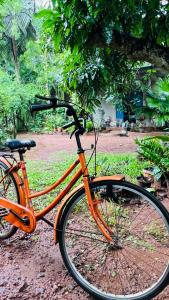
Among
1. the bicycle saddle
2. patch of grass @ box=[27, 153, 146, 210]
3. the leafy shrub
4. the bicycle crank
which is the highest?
the bicycle saddle

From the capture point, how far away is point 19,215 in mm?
2469

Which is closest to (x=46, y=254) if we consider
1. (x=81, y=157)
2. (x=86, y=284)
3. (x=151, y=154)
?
(x=86, y=284)

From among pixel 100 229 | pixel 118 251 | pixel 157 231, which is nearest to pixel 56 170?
pixel 157 231

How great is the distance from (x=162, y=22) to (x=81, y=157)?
152cm

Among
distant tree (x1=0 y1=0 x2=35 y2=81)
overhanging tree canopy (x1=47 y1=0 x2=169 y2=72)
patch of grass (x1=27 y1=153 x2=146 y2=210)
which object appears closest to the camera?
overhanging tree canopy (x1=47 y1=0 x2=169 y2=72)

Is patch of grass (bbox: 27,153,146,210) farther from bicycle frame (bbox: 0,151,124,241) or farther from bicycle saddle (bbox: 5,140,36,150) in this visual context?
bicycle saddle (bbox: 5,140,36,150)

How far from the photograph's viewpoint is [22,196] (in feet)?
8.89

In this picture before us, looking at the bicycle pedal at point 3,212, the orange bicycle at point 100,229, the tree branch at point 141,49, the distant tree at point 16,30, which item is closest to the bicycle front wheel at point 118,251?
the orange bicycle at point 100,229

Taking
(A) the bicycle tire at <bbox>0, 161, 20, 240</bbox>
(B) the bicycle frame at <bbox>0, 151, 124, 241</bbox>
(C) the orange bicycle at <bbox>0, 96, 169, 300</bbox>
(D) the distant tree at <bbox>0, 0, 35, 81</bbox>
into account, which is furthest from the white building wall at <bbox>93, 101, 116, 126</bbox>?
(B) the bicycle frame at <bbox>0, 151, 124, 241</bbox>

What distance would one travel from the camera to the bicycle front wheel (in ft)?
6.61

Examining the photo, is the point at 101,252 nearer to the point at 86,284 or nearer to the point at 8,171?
the point at 86,284

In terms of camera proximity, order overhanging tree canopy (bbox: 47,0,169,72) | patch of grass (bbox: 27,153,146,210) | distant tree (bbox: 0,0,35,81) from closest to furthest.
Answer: overhanging tree canopy (bbox: 47,0,169,72) < patch of grass (bbox: 27,153,146,210) < distant tree (bbox: 0,0,35,81)

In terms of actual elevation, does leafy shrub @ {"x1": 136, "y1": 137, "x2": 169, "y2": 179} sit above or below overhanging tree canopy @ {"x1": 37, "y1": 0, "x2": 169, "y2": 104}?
below

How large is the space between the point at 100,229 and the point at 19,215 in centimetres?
73
